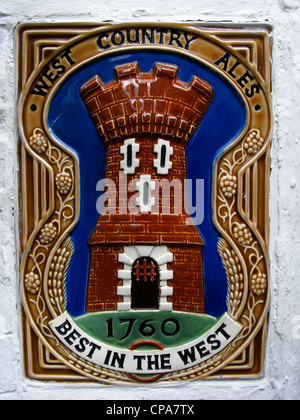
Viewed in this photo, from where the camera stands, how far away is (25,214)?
200cm

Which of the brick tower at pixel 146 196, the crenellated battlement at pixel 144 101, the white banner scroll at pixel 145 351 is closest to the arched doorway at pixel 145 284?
the brick tower at pixel 146 196

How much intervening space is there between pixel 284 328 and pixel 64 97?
5.02 feet

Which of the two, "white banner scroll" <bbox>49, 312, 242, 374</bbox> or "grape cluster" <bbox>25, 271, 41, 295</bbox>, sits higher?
"grape cluster" <bbox>25, 271, 41, 295</bbox>

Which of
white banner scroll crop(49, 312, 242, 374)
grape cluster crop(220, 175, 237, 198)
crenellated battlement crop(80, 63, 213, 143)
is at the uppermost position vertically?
crenellated battlement crop(80, 63, 213, 143)

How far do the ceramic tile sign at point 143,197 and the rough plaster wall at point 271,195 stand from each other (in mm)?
55

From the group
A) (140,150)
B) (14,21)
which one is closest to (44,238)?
(140,150)

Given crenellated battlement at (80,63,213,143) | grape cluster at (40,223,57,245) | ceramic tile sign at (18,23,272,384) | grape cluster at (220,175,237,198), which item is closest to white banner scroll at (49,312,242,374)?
ceramic tile sign at (18,23,272,384)

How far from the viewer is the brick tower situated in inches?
77.6

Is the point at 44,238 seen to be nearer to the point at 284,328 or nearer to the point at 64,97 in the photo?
the point at 64,97

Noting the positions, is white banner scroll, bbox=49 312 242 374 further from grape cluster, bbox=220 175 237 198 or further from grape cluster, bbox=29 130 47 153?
grape cluster, bbox=29 130 47 153

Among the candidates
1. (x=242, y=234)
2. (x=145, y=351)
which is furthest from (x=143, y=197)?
(x=145, y=351)

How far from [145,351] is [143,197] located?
2.43ft

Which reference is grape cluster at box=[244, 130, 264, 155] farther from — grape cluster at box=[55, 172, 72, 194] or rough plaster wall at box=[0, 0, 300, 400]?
grape cluster at box=[55, 172, 72, 194]

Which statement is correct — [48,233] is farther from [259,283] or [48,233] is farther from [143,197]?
[259,283]
